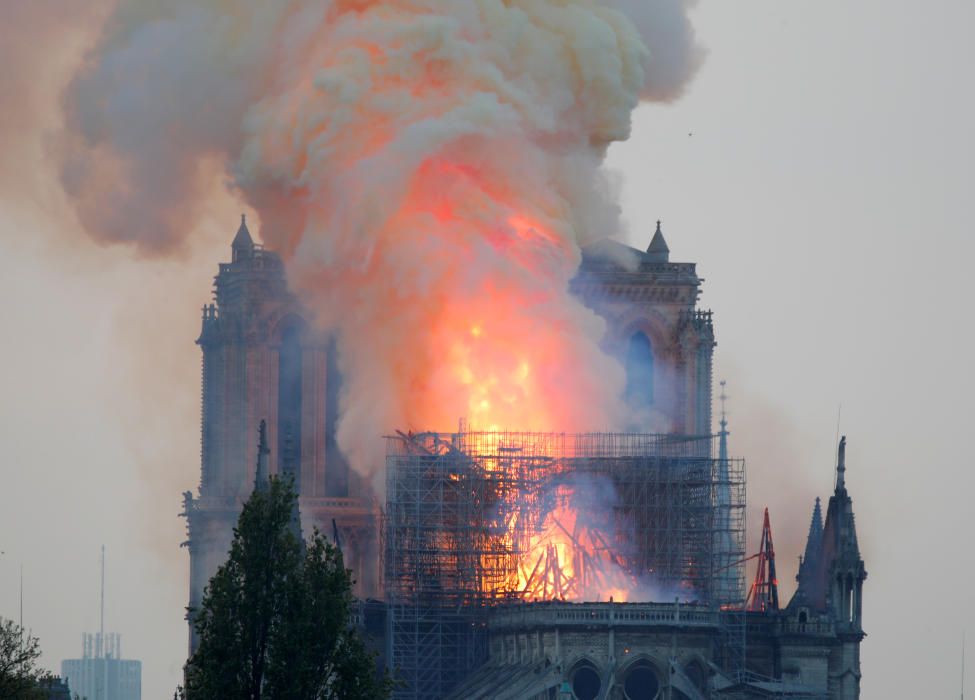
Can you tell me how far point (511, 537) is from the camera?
483ft

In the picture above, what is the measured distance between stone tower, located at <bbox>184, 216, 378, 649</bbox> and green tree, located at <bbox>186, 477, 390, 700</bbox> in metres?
58.0

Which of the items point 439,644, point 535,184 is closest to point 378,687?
point 439,644

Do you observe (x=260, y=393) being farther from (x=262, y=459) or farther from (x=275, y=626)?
(x=275, y=626)

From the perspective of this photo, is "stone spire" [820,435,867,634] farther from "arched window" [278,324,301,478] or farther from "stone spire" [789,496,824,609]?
"arched window" [278,324,301,478]

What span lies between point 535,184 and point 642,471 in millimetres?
13989

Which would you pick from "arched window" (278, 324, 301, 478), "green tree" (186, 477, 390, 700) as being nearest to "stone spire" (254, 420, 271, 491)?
"arched window" (278, 324, 301, 478)

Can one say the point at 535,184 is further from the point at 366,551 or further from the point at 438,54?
the point at 366,551

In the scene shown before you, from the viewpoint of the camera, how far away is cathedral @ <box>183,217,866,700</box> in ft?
459

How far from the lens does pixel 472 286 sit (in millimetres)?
151375

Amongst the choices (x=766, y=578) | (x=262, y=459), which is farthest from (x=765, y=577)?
(x=262, y=459)

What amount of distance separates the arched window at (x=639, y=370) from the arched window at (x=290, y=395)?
567 inches

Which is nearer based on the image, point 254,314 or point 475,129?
point 475,129

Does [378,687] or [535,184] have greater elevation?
[535,184]

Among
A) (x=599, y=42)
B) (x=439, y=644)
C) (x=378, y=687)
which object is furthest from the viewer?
(x=599, y=42)
